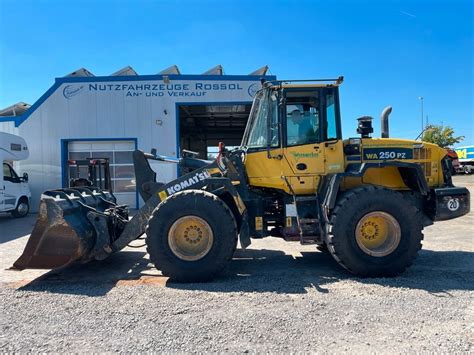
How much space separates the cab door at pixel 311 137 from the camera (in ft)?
20.0

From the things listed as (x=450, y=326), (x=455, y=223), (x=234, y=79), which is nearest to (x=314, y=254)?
(x=450, y=326)

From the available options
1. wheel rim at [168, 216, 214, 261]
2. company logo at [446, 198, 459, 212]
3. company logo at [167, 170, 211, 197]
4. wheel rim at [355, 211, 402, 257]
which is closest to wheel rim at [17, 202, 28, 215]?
company logo at [167, 170, 211, 197]

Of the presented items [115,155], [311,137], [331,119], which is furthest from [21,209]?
[331,119]

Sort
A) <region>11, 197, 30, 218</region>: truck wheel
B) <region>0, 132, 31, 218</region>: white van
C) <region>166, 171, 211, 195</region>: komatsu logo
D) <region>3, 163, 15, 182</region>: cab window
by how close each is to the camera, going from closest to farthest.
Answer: <region>166, 171, 211, 195</region>: komatsu logo < <region>0, 132, 31, 218</region>: white van < <region>3, 163, 15, 182</region>: cab window < <region>11, 197, 30, 218</region>: truck wheel

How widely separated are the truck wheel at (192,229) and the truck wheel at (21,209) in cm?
1193

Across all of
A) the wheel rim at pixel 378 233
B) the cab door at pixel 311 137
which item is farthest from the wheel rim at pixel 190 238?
the wheel rim at pixel 378 233

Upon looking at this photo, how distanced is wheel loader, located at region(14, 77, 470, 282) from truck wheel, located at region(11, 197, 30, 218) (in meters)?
10.1

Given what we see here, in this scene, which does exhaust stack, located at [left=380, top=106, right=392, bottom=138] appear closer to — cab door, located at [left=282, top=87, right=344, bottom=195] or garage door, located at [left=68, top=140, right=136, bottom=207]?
cab door, located at [left=282, top=87, right=344, bottom=195]

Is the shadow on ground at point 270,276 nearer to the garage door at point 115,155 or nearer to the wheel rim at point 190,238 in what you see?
the wheel rim at point 190,238

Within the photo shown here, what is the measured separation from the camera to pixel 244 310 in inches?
177

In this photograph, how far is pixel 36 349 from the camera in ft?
11.9

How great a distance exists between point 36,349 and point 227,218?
2.85 meters

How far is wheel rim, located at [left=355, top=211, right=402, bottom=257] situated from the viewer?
5.70 meters

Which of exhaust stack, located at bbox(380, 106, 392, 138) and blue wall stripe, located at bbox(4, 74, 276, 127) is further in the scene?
blue wall stripe, located at bbox(4, 74, 276, 127)
